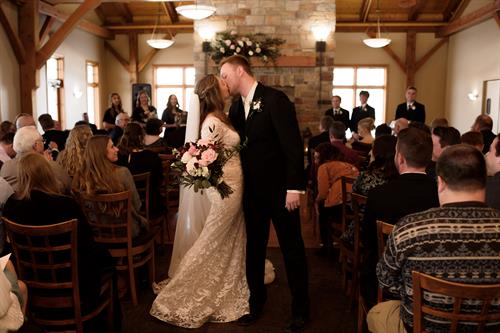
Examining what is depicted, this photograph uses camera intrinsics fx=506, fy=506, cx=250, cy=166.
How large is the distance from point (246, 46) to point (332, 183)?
6.07 meters

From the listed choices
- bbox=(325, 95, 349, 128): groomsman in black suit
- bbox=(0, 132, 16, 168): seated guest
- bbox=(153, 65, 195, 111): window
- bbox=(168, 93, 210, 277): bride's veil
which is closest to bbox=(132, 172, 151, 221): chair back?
bbox=(168, 93, 210, 277): bride's veil

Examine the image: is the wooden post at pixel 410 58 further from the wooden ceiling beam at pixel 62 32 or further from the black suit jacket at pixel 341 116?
the wooden ceiling beam at pixel 62 32

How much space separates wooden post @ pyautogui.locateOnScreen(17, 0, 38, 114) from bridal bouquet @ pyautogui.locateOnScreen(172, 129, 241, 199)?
7289 mm

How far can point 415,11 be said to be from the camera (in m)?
13.1

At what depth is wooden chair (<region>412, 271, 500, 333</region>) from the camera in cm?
166

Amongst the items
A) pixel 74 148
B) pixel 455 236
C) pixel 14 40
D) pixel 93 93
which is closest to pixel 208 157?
pixel 74 148

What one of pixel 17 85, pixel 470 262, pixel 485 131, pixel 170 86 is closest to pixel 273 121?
pixel 470 262

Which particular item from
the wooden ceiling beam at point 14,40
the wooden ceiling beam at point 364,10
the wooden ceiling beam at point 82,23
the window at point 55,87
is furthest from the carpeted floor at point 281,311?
the wooden ceiling beam at point 364,10

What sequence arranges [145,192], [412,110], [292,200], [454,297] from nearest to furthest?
[454,297], [292,200], [145,192], [412,110]

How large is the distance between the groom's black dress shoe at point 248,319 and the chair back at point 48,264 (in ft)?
3.47

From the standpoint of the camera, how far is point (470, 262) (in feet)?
5.65

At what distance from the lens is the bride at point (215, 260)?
3211 mm

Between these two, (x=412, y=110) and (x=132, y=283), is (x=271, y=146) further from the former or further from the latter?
(x=412, y=110)

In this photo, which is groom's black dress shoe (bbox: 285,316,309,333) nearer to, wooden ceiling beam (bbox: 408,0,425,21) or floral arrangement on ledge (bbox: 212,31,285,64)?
floral arrangement on ledge (bbox: 212,31,285,64)
